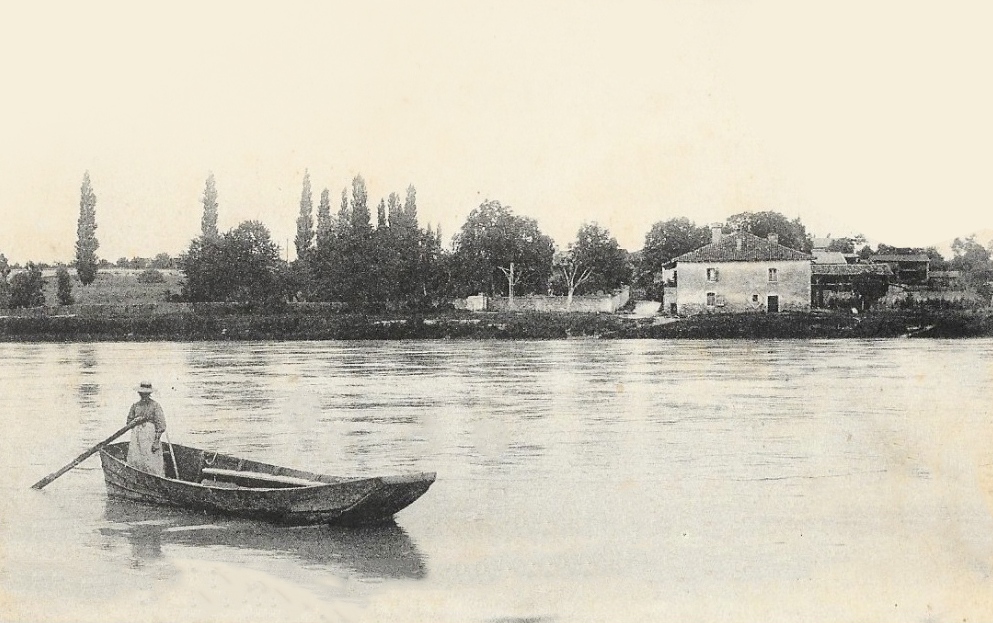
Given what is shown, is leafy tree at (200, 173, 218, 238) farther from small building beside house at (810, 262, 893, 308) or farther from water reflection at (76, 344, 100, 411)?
small building beside house at (810, 262, 893, 308)

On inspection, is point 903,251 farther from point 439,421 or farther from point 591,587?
point 591,587

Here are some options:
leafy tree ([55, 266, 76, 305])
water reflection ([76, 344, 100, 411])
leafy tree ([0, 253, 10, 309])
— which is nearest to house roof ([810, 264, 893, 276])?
water reflection ([76, 344, 100, 411])

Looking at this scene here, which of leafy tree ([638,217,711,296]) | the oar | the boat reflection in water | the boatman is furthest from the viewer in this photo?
leafy tree ([638,217,711,296])

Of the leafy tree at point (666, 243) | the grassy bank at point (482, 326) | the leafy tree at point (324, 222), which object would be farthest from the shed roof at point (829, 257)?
the leafy tree at point (324, 222)

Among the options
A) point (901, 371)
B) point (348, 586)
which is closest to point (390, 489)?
point (348, 586)

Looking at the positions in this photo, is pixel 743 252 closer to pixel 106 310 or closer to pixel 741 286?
pixel 741 286

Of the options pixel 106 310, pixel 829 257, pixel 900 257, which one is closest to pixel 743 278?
pixel 829 257
